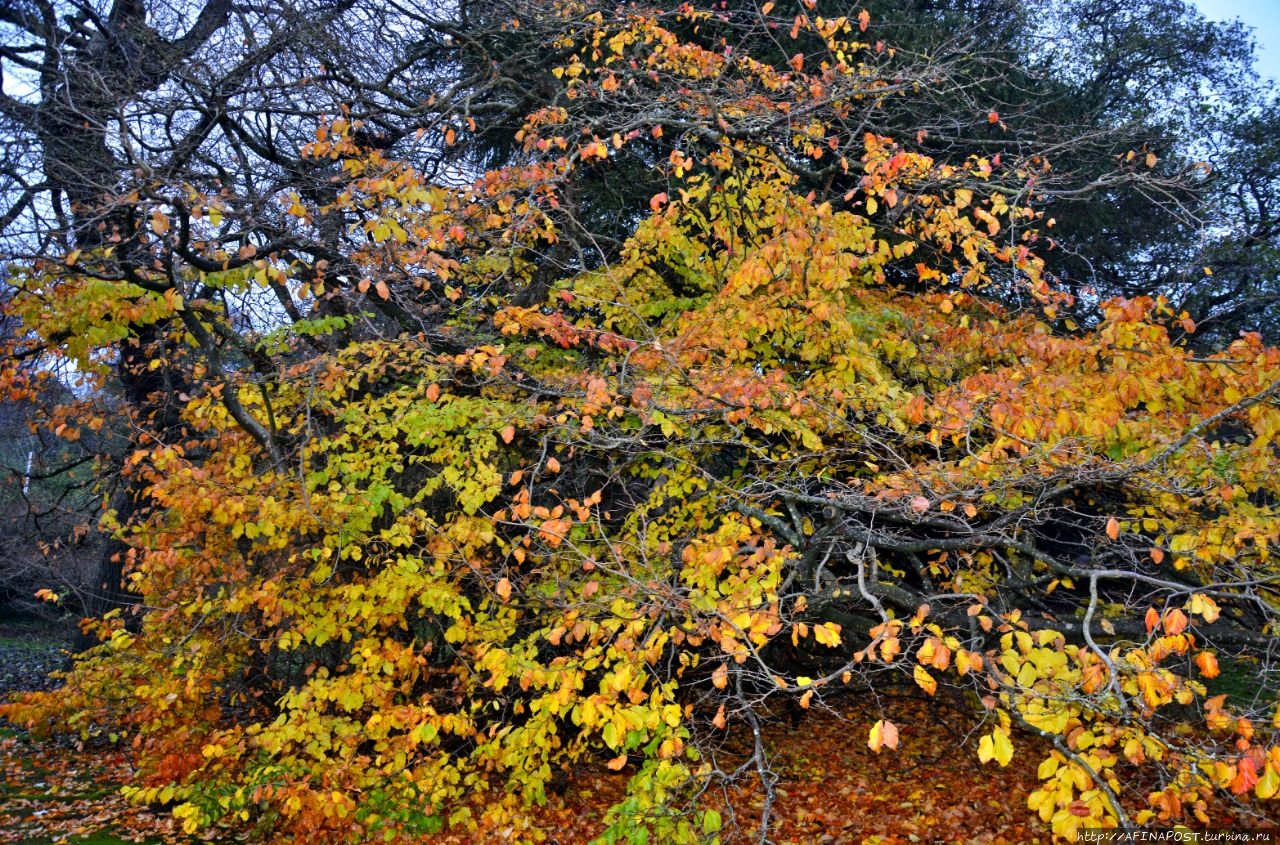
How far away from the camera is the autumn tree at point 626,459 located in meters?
4.64

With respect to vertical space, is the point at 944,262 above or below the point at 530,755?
above

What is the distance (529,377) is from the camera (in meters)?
6.59

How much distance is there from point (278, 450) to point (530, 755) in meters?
3.14

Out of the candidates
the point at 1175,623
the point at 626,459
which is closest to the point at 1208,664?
the point at 1175,623

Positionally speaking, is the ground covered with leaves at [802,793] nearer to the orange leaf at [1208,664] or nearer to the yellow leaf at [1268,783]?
the orange leaf at [1208,664]

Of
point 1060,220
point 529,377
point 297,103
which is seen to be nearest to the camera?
point 529,377

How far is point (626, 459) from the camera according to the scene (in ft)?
22.7

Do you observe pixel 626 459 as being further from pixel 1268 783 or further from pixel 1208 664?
pixel 1268 783

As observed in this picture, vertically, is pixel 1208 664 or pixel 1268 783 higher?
pixel 1208 664

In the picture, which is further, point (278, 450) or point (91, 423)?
point (91, 423)

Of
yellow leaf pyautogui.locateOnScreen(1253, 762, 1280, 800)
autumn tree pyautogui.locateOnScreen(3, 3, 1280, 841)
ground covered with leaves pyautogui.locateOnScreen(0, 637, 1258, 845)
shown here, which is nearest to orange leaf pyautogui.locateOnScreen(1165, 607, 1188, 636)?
autumn tree pyautogui.locateOnScreen(3, 3, 1280, 841)

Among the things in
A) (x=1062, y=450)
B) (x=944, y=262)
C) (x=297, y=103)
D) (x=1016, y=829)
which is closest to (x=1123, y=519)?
(x=1062, y=450)

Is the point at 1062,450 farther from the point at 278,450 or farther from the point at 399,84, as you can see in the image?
the point at 399,84

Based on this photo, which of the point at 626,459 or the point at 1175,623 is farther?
the point at 626,459
